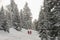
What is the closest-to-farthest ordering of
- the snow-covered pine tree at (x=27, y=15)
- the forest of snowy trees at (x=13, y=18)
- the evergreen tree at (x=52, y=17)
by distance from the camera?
1. the evergreen tree at (x=52, y=17)
2. the forest of snowy trees at (x=13, y=18)
3. the snow-covered pine tree at (x=27, y=15)

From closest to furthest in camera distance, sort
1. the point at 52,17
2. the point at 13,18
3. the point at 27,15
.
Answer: the point at 52,17 < the point at 13,18 < the point at 27,15

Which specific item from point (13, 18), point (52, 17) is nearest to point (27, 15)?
point (13, 18)

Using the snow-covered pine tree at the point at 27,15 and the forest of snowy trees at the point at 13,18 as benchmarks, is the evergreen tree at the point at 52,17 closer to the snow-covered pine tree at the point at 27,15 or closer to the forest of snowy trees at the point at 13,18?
the forest of snowy trees at the point at 13,18

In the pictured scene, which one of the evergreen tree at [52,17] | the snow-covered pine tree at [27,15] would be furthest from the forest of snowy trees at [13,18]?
the evergreen tree at [52,17]

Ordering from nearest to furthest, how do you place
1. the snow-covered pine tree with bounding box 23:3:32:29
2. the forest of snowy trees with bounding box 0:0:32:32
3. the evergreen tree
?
the evergreen tree < the forest of snowy trees with bounding box 0:0:32:32 < the snow-covered pine tree with bounding box 23:3:32:29

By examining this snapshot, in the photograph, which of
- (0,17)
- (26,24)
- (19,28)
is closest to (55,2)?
(0,17)

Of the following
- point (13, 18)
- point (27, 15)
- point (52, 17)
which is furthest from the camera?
point (27, 15)

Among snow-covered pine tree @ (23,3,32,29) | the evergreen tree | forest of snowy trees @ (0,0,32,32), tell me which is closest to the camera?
the evergreen tree

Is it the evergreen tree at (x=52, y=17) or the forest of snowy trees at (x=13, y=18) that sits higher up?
the evergreen tree at (x=52, y=17)

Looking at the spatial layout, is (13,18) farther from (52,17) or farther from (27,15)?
(52,17)

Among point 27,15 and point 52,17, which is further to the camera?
point 27,15

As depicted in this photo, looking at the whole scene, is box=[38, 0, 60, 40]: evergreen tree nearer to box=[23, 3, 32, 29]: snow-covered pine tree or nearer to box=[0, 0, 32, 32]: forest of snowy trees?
box=[0, 0, 32, 32]: forest of snowy trees

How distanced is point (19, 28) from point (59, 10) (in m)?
33.0

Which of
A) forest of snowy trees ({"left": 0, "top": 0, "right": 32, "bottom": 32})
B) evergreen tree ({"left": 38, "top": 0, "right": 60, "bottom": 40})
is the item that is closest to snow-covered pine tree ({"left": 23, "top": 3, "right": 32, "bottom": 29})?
forest of snowy trees ({"left": 0, "top": 0, "right": 32, "bottom": 32})
